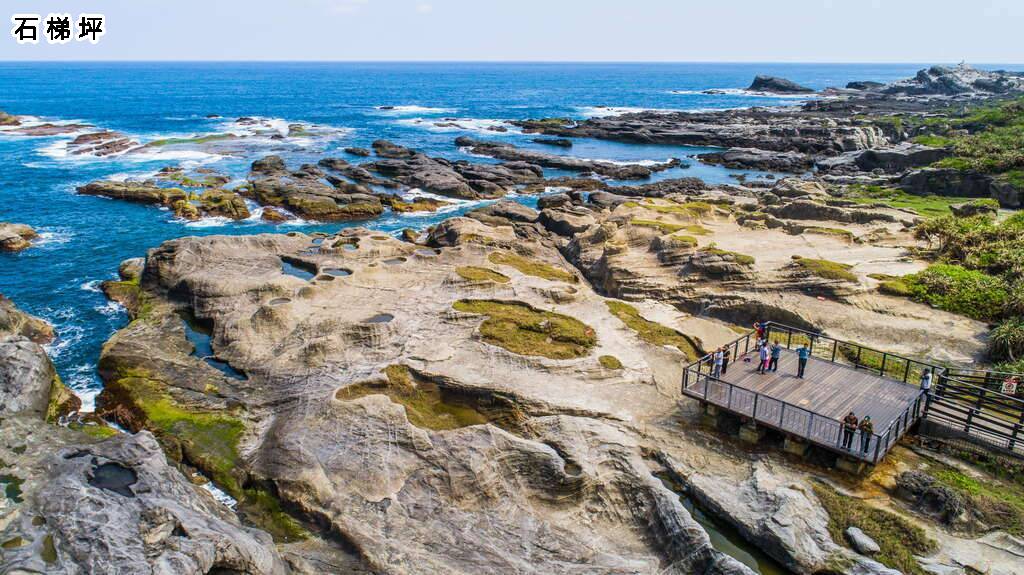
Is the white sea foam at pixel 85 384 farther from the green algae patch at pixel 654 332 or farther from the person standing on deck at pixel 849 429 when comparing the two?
the person standing on deck at pixel 849 429

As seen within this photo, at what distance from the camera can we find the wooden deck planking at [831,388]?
2529 centimetres

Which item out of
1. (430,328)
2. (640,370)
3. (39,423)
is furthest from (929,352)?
(39,423)

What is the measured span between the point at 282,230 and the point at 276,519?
45.6m

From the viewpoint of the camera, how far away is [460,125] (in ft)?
481

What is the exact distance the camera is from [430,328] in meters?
33.7

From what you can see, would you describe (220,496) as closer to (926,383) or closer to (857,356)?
(926,383)

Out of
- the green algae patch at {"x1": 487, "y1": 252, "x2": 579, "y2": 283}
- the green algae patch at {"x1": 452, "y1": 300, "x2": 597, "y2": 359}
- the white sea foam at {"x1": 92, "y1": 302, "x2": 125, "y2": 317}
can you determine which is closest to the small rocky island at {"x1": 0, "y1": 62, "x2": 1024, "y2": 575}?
the green algae patch at {"x1": 452, "y1": 300, "x2": 597, "y2": 359}

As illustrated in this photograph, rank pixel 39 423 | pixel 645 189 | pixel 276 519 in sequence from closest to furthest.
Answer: pixel 276 519 < pixel 39 423 < pixel 645 189

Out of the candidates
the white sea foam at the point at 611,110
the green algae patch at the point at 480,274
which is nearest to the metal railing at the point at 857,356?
the green algae patch at the point at 480,274

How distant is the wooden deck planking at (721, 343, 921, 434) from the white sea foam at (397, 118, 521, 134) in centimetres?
11570

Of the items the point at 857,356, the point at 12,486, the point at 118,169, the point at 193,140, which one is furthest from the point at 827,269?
the point at 193,140

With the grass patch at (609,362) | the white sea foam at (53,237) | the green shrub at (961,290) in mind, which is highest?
the green shrub at (961,290)

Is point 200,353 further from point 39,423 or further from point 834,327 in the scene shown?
point 834,327

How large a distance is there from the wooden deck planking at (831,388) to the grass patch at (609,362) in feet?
15.6
